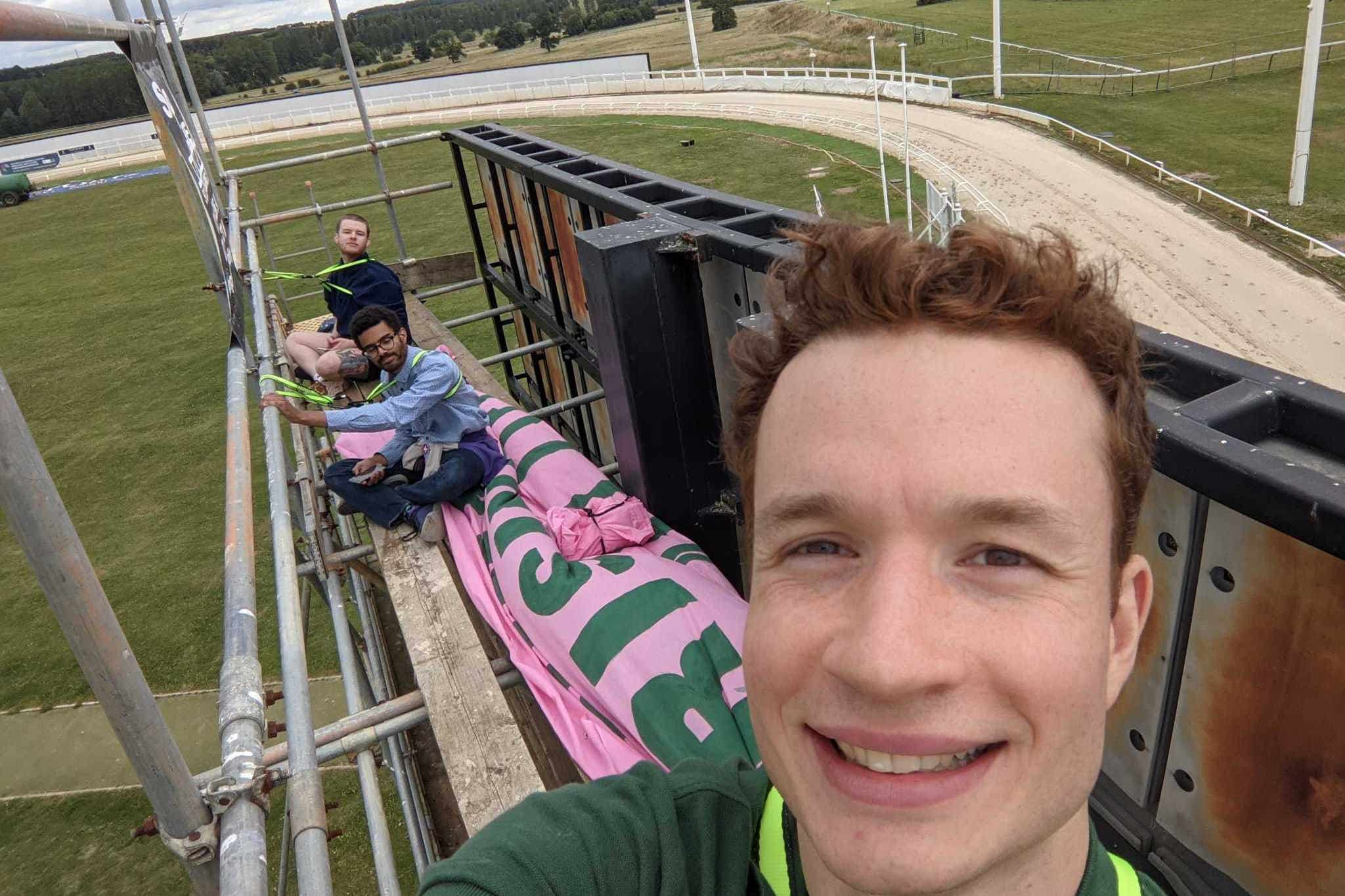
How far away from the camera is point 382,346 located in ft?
18.7

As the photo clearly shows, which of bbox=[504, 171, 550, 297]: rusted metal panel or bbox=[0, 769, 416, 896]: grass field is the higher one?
bbox=[504, 171, 550, 297]: rusted metal panel

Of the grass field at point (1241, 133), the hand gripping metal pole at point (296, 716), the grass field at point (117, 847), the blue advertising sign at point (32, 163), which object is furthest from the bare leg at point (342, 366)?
the blue advertising sign at point (32, 163)

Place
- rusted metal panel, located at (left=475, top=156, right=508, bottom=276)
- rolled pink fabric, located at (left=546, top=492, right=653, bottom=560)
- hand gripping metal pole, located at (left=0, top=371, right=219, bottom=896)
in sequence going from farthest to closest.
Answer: rusted metal panel, located at (left=475, top=156, right=508, bottom=276) → rolled pink fabric, located at (left=546, top=492, right=653, bottom=560) → hand gripping metal pole, located at (left=0, top=371, right=219, bottom=896)

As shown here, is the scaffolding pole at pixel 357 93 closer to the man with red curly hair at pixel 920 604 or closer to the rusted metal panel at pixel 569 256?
the rusted metal panel at pixel 569 256

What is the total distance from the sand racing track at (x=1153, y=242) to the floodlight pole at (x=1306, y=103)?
3.39m

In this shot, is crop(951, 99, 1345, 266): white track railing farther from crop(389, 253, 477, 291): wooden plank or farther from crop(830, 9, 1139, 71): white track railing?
crop(389, 253, 477, 291): wooden plank

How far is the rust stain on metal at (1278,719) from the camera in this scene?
194 cm

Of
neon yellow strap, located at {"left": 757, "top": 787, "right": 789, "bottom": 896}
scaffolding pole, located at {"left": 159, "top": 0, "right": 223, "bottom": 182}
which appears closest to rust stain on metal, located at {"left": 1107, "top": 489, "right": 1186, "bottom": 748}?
neon yellow strap, located at {"left": 757, "top": 787, "right": 789, "bottom": 896}

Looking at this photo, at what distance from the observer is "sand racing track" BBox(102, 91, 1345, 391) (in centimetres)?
1984

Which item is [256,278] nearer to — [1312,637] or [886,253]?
[886,253]

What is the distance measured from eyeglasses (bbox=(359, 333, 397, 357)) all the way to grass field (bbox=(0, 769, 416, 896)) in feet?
11.1

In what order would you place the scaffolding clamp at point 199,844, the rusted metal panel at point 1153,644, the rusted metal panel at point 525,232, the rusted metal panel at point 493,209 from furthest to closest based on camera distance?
the rusted metal panel at point 493,209 → the rusted metal panel at point 525,232 → the rusted metal panel at point 1153,644 → the scaffolding clamp at point 199,844

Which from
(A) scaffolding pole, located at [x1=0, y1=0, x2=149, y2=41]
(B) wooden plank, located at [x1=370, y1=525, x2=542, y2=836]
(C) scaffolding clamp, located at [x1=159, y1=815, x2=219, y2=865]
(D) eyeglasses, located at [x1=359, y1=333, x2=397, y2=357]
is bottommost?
(B) wooden plank, located at [x1=370, y1=525, x2=542, y2=836]

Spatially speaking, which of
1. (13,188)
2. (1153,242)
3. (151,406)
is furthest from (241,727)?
(13,188)
